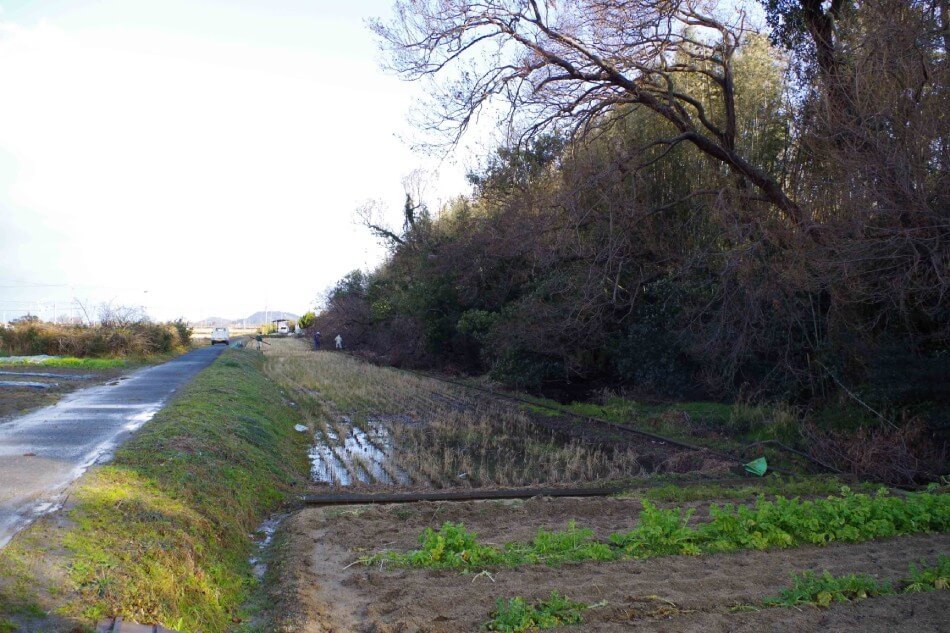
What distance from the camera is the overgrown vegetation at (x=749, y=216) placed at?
452 inches

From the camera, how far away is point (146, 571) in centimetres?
562

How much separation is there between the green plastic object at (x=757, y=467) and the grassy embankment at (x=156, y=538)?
699 cm

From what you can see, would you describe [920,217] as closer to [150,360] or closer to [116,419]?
[116,419]

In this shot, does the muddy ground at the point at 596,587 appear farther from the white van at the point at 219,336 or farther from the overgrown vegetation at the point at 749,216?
the white van at the point at 219,336

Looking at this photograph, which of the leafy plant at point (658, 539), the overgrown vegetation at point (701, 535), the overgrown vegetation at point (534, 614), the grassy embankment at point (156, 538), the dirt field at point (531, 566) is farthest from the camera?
the leafy plant at point (658, 539)

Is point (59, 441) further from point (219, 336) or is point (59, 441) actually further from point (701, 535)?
point (219, 336)

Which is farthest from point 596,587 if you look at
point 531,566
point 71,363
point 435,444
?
point 71,363

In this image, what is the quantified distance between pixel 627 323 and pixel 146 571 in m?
17.9

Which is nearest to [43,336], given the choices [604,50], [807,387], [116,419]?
[116,419]

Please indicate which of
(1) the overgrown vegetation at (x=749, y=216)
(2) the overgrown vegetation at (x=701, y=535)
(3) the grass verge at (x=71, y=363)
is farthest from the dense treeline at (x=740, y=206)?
(3) the grass verge at (x=71, y=363)

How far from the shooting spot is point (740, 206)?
1619 centimetres

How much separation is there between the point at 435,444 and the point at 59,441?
23.0 feet

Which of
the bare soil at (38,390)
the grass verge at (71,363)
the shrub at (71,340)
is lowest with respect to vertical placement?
the bare soil at (38,390)

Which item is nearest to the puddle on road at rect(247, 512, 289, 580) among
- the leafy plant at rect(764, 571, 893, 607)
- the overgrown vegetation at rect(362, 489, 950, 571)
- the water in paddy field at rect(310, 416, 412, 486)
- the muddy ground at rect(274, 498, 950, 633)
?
the muddy ground at rect(274, 498, 950, 633)
